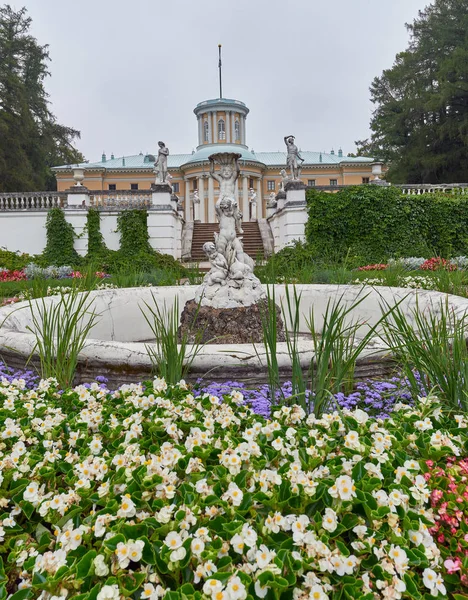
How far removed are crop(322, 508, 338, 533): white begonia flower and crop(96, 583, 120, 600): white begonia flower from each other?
541 mm

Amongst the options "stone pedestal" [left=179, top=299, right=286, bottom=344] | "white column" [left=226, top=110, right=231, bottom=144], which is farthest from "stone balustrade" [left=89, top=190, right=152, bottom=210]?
"white column" [left=226, top=110, right=231, bottom=144]

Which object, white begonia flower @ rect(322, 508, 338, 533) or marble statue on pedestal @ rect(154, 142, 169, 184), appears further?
marble statue on pedestal @ rect(154, 142, 169, 184)

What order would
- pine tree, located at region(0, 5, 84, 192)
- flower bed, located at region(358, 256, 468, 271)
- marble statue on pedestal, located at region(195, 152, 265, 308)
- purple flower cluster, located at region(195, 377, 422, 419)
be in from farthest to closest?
pine tree, located at region(0, 5, 84, 192) < flower bed, located at region(358, 256, 468, 271) < marble statue on pedestal, located at region(195, 152, 265, 308) < purple flower cluster, located at region(195, 377, 422, 419)

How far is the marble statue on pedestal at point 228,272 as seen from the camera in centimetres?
500

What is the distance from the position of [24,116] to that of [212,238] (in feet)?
46.9

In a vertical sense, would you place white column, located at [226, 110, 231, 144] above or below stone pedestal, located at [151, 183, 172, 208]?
above

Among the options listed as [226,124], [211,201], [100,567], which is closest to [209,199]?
[211,201]

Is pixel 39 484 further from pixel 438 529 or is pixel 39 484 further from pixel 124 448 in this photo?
pixel 438 529

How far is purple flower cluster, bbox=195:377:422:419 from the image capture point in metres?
2.53

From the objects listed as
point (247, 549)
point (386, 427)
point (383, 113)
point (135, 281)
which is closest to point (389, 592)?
point (247, 549)

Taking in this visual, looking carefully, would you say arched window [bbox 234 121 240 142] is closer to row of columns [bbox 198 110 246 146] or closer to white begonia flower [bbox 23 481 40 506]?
row of columns [bbox 198 110 246 146]

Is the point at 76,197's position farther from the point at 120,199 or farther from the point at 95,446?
the point at 95,446

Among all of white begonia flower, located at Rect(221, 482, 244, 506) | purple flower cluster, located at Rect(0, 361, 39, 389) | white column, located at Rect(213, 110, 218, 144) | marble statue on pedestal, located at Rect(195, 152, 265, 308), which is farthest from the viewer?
white column, located at Rect(213, 110, 218, 144)

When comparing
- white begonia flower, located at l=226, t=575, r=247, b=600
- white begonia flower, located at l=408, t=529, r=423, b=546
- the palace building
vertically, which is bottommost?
white begonia flower, located at l=408, t=529, r=423, b=546
